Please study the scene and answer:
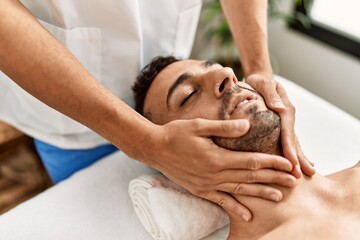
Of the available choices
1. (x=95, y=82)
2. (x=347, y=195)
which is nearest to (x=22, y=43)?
(x=95, y=82)

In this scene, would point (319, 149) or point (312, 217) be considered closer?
point (312, 217)

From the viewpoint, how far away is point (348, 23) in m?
2.39

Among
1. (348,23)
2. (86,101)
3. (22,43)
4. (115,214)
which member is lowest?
(115,214)

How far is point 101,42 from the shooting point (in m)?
1.31

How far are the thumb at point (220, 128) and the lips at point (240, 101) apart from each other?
0.40ft

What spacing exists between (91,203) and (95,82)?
52cm

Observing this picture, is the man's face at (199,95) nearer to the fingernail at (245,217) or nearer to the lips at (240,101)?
the lips at (240,101)

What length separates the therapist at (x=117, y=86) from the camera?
0.95 meters

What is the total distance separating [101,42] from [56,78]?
15.6 inches

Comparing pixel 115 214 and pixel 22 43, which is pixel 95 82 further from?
pixel 115 214

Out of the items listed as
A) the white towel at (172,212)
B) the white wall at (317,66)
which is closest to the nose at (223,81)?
the white towel at (172,212)

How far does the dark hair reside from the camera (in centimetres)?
141

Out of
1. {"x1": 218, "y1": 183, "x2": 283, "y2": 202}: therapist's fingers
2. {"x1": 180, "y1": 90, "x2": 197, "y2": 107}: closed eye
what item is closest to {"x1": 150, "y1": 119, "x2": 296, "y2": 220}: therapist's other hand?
{"x1": 218, "y1": 183, "x2": 283, "y2": 202}: therapist's fingers

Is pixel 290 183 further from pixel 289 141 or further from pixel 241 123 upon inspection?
pixel 241 123
